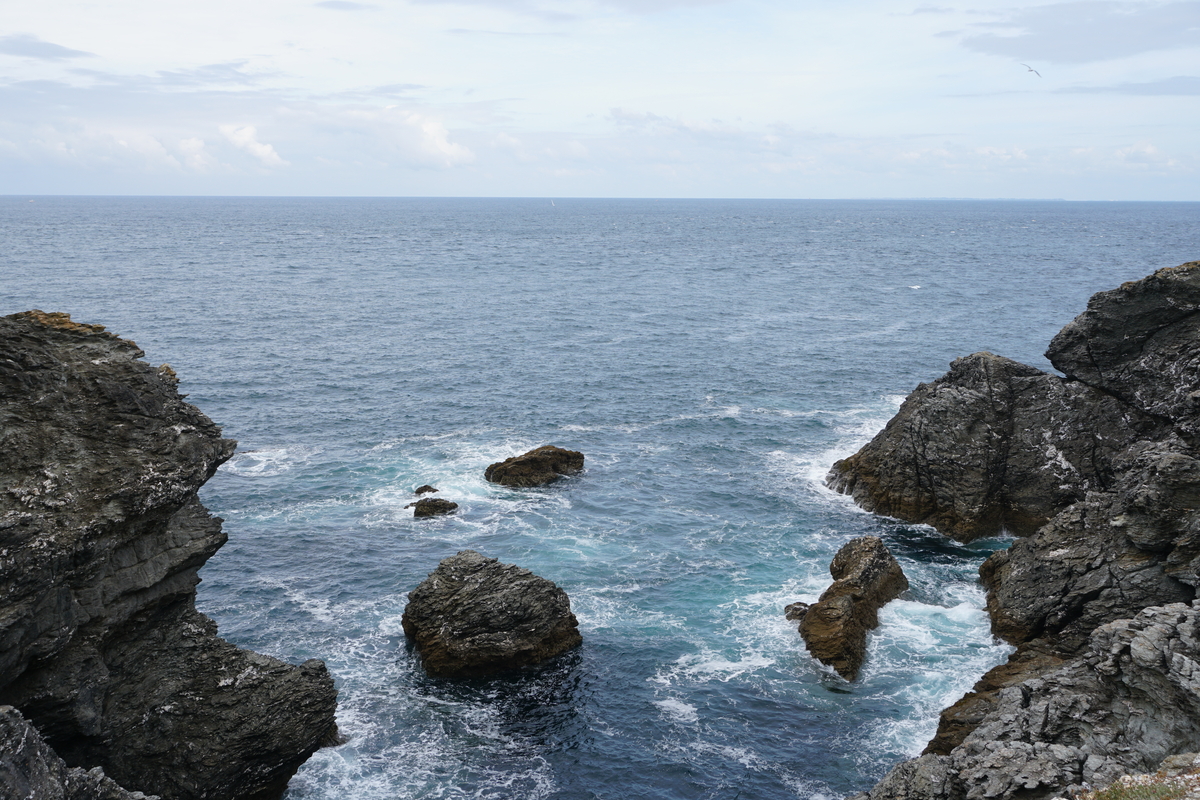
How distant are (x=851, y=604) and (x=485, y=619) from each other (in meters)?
17.5

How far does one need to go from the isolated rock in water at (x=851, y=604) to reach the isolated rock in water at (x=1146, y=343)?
58.0 feet

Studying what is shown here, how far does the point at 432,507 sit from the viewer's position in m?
55.8

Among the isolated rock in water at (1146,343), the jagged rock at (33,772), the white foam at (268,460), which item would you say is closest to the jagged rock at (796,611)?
the isolated rock in water at (1146,343)

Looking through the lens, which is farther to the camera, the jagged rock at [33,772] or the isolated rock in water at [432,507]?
the isolated rock in water at [432,507]

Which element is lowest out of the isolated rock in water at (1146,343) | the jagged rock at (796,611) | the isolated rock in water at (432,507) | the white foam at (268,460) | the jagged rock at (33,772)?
the jagged rock at (796,611)

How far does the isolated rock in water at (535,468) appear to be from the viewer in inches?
2403

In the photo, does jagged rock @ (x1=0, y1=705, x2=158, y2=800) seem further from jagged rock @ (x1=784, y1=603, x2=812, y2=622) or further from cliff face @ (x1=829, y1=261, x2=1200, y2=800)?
jagged rock @ (x1=784, y1=603, x2=812, y2=622)

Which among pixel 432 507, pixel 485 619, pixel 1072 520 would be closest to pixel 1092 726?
pixel 1072 520

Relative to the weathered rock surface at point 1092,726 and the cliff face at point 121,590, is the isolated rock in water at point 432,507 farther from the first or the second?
the weathered rock surface at point 1092,726

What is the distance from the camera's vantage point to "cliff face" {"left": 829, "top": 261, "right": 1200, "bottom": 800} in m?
26.3

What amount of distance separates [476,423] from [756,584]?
32755mm

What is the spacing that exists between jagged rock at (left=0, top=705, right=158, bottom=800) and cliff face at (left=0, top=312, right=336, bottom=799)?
287cm

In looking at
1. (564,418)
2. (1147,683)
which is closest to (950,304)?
(564,418)

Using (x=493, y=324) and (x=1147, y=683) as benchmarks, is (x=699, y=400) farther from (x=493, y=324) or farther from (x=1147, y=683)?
(x=1147, y=683)
